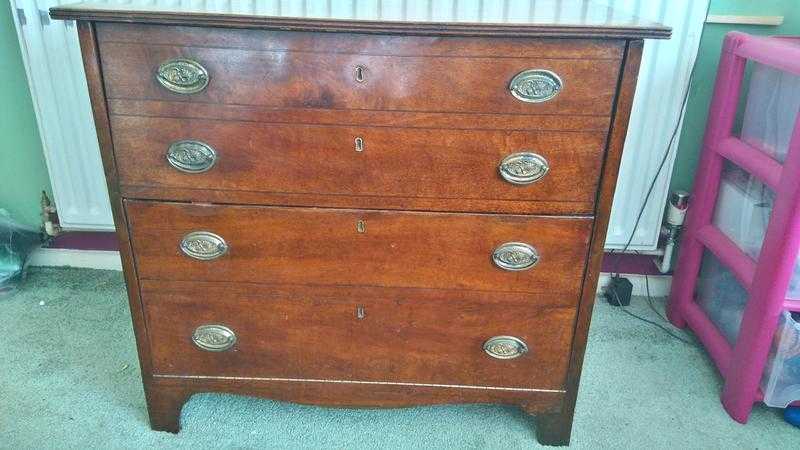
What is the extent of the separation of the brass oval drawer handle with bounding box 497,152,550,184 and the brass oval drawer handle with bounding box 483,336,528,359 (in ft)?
1.07

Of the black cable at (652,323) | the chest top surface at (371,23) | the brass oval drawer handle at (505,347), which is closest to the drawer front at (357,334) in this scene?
the brass oval drawer handle at (505,347)

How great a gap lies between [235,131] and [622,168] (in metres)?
1.08

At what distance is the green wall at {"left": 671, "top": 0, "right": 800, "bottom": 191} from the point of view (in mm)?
1530

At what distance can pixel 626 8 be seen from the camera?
1.50 m

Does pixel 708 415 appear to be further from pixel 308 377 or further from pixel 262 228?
pixel 262 228

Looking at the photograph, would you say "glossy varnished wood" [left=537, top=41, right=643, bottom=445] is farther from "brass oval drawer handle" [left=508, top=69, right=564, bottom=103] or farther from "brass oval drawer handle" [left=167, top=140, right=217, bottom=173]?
"brass oval drawer handle" [left=167, top=140, right=217, bottom=173]

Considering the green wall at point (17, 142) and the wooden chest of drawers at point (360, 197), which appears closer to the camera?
the wooden chest of drawers at point (360, 197)

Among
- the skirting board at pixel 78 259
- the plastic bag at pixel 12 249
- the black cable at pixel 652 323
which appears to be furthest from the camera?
the skirting board at pixel 78 259

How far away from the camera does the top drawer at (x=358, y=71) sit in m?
0.95

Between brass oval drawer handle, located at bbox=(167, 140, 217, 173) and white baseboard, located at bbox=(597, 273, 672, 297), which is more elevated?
brass oval drawer handle, located at bbox=(167, 140, 217, 173)

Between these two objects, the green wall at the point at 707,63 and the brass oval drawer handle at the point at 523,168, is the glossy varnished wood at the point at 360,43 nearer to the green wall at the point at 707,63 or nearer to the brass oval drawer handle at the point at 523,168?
the brass oval drawer handle at the point at 523,168

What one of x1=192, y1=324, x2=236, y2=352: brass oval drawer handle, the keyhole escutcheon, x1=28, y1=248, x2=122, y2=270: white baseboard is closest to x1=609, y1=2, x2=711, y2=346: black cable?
the keyhole escutcheon

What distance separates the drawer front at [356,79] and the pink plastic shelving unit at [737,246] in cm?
51

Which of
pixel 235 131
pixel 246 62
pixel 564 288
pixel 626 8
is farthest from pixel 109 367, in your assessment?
pixel 626 8
